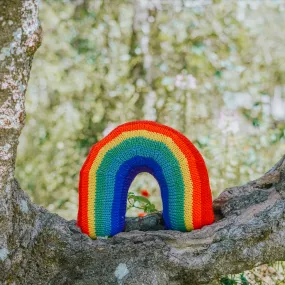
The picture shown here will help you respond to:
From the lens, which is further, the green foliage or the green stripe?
the green foliage

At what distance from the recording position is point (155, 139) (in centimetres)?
191

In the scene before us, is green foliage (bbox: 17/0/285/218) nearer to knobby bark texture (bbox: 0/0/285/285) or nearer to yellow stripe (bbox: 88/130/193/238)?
yellow stripe (bbox: 88/130/193/238)

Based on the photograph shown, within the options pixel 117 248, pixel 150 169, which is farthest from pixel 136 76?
pixel 117 248

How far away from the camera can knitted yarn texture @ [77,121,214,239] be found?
6.22ft

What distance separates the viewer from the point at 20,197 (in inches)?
71.3

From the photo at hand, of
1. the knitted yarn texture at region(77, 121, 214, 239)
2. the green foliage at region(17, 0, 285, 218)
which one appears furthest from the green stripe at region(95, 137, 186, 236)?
the green foliage at region(17, 0, 285, 218)

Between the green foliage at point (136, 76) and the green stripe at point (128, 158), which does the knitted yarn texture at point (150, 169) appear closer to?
the green stripe at point (128, 158)

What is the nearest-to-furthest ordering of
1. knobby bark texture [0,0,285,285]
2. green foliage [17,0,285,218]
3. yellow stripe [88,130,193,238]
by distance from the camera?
knobby bark texture [0,0,285,285] < yellow stripe [88,130,193,238] < green foliage [17,0,285,218]

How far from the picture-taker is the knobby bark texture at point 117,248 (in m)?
1.72

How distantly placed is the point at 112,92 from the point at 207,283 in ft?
10.2

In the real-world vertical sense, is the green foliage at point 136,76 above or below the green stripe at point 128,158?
above

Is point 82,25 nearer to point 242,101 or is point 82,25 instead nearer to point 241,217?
point 242,101

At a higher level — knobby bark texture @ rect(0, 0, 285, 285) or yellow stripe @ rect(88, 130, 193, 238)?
yellow stripe @ rect(88, 130, 193, 238)

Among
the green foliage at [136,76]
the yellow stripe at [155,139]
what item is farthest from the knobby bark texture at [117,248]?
the green foliage at [136,76]
